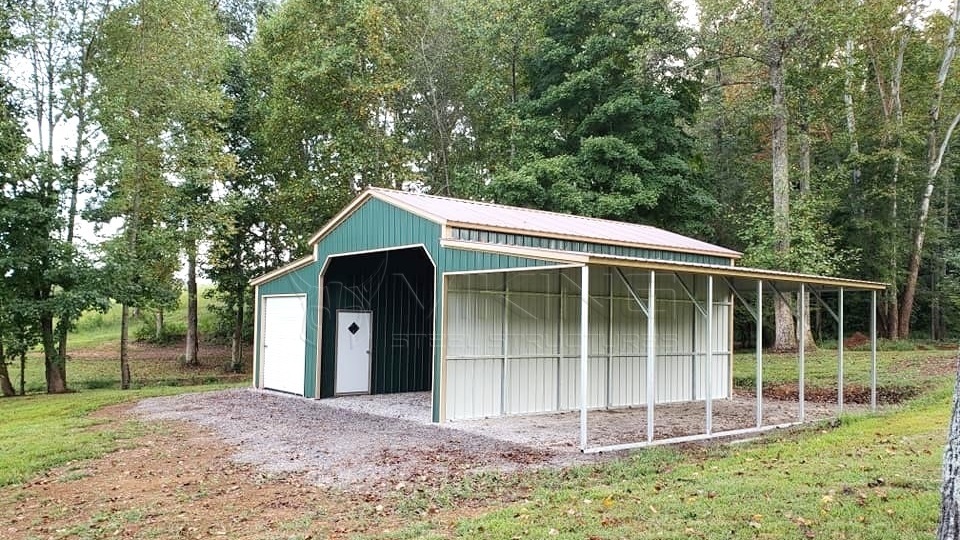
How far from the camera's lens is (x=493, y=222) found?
32.6ft

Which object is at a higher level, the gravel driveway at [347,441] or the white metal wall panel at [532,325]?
the white metal wall panel at [532,325]

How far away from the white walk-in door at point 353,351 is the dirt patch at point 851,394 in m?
7.71

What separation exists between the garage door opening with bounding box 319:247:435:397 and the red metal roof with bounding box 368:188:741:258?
141cm

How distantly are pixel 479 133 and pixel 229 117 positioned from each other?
799cm

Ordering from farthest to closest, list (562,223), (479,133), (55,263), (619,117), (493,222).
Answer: (479,133) → (619,117) → (55,263) → (562,223) → (493,222)

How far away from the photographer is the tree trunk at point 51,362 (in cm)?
1520

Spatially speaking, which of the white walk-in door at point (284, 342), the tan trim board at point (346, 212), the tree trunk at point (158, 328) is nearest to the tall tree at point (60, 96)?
the white walk-in door at point (284, 342)

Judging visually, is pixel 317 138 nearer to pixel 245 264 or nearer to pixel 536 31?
pixel 245 264

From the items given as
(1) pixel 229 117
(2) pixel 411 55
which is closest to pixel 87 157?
(1) pixel 229 117

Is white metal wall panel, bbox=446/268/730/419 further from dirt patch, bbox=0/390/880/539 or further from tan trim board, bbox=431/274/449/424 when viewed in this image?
dirt patch, bbox=0/390/880/539

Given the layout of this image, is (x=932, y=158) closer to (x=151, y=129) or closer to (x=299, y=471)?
(x=299, y=471)

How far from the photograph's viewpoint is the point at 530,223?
1077 centimetres

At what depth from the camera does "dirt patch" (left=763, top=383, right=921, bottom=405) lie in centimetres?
1181

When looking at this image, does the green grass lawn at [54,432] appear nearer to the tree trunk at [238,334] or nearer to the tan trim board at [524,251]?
the tan trim board at [524,251]
